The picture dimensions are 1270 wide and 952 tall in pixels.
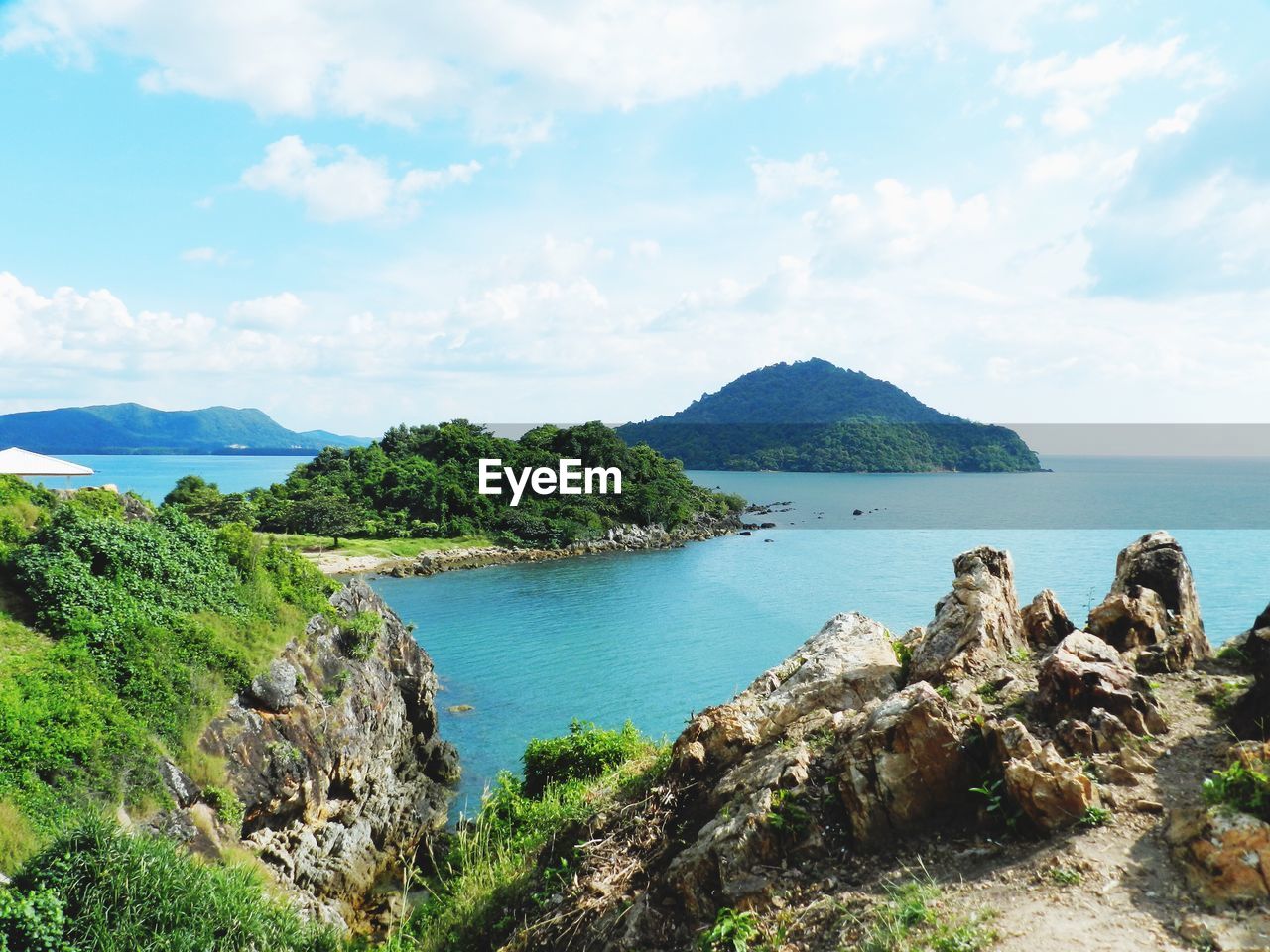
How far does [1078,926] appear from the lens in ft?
17.0

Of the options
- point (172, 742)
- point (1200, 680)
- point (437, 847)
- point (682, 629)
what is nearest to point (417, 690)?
point (437, 847)

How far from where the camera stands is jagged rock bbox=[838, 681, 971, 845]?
6.92 metres

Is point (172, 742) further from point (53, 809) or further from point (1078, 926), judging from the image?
point (1078, 926)

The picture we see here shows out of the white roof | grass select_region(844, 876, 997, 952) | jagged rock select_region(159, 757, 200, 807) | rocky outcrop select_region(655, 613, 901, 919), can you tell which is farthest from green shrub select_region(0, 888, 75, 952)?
the white roof

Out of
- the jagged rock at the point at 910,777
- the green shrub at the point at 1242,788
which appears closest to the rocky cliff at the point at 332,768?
the jagged rock at the point at 910,777

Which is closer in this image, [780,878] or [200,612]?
[780,878]

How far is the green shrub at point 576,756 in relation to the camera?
17.5m

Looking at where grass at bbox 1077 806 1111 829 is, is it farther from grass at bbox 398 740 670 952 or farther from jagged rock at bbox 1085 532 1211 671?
grass at bbox 398 740 670 952

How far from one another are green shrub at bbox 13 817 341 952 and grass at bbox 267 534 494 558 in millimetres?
57031

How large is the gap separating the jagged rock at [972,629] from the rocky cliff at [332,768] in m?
12.7

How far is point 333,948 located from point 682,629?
3638cm

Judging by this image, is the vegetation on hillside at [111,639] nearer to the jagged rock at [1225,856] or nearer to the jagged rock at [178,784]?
the jagged rock at [178,784]

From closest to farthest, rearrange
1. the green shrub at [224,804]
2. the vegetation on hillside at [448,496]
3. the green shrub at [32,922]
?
the green shrub at [32,922]
the green shrub at [224,804]
the vegetation on hillside at [448,496]

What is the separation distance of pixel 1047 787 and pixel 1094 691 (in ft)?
5.06
